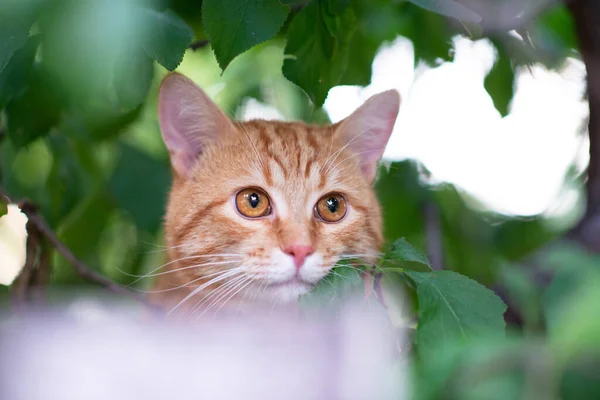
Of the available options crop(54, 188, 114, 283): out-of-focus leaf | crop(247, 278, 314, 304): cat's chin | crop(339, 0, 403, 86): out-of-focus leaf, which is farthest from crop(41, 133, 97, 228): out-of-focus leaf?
crop(339, 0, 403, 86): out-of-focus leaf

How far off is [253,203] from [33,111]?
875 millimetres

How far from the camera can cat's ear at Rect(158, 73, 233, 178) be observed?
8.66 feet

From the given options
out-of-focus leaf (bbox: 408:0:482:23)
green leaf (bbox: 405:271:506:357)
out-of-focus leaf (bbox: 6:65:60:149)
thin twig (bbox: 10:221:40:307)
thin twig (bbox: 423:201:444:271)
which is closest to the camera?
green leaf (bbox: 405:271:506:357)

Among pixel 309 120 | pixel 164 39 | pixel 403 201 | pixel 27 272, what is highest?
pixel 309 120

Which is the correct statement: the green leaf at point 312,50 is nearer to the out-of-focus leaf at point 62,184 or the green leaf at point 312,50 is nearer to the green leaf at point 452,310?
the green leaf at point 452,310

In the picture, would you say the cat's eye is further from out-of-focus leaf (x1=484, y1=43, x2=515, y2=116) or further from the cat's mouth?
out-of-focus leaf (x1=484, y1=43, x2=515, y2=116)

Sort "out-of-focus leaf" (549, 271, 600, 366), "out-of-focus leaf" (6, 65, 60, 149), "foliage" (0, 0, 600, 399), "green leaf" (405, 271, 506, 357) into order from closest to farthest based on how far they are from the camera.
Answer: "out-of-focus leaf" (549, 271, 600, 366), "foliage" (0, 0, 600, 399), "green leaf" (405, 271, 506, 357), "out-of-focus leaf" (6, 65, 60, 149)

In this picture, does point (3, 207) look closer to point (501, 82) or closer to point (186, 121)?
point (186, 121)

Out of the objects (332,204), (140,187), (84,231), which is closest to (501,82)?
(332,204)

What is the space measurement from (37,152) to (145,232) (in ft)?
4.22

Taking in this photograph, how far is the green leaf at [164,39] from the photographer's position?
1689 millimetres

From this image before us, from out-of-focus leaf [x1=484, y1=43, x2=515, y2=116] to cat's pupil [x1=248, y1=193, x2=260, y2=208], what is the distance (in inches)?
37.8

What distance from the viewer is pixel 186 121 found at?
2.74 m

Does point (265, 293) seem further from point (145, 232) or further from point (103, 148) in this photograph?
point (103, 148)
